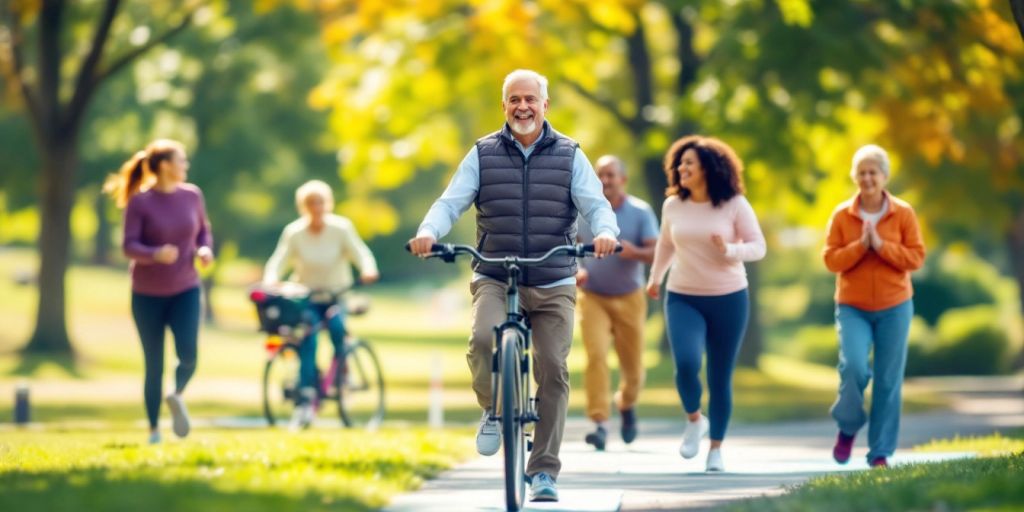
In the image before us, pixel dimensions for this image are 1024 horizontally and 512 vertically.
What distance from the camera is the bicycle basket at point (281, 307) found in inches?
618

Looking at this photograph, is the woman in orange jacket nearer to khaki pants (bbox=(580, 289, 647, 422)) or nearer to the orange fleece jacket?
the orange fleece jacket

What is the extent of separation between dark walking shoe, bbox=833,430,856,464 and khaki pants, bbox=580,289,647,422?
2026 mm

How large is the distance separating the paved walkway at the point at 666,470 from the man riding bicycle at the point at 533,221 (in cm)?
42

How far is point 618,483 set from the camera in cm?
1052

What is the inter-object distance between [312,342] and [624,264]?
336 cm

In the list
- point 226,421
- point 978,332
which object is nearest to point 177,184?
point 226,421

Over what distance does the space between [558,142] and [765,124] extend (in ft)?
44.1

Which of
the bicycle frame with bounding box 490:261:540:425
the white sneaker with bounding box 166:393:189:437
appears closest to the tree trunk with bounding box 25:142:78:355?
the white sneaker with bounding box 166:393:189:437

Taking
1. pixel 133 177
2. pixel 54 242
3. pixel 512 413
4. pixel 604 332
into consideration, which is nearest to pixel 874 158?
pixel 604 332

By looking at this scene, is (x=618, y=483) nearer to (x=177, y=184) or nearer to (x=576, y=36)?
(x=177, y=184)

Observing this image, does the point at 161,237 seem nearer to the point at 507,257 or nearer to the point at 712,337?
the point at 712,337

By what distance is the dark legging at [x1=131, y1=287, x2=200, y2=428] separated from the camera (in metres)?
12.9

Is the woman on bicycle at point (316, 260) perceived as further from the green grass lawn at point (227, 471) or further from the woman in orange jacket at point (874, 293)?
the woman in orange jacket at point (874, 293)

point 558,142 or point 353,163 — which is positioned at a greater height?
point 353,163
